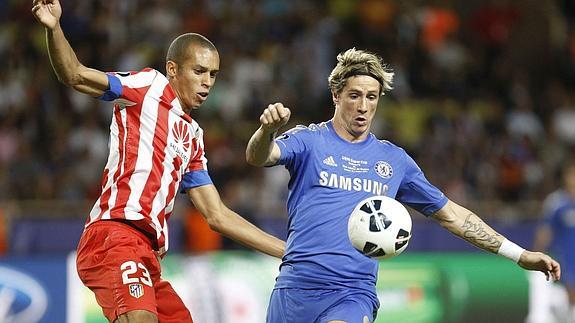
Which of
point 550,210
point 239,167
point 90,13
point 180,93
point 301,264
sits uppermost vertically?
point 90,13

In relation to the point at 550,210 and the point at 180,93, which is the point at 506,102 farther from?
the point at 180,93

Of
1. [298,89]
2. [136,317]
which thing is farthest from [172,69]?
[298,89]

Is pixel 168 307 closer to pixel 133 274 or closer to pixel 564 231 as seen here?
pixel 133 274

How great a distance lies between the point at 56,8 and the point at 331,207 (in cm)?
200

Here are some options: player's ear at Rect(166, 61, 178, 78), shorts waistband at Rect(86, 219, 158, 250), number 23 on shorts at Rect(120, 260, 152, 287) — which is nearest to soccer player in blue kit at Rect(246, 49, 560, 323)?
player's ear at Rect(166, 61, 178, 78)

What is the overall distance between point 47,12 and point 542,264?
10.8 ft

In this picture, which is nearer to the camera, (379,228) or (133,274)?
(133,274)

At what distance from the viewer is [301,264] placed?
6.33 metres

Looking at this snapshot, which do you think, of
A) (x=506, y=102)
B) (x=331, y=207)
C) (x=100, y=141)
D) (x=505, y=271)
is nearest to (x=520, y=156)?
(x=506, y=102)

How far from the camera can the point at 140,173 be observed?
5906mm

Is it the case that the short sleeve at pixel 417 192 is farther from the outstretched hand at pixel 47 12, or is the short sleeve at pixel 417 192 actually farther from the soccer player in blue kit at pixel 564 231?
the soccer player in blue kit at pixel 564 231

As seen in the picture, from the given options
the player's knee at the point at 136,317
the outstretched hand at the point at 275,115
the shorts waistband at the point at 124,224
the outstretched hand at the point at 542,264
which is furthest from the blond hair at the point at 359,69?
the player's knee at the point at 136,317

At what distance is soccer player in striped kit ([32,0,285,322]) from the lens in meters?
5.66

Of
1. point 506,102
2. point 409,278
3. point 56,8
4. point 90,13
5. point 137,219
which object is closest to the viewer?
point 56,8
